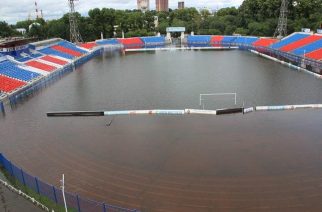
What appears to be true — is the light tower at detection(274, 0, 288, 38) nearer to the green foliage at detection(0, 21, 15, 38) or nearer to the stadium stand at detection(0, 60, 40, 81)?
the stadium stand at detection(0, 60, 40, 81)

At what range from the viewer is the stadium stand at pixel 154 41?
7338cm

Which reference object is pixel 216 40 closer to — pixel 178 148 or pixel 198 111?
pixel 198 111

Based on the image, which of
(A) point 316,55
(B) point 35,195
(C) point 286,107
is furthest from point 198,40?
(B) point 35,195

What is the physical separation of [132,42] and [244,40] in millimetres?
24859

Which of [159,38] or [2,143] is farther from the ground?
[159,38]

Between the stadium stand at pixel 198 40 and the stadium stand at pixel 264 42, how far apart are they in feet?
38.0

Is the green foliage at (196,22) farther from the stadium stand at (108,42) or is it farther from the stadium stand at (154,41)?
the stadium stand at (108,42)

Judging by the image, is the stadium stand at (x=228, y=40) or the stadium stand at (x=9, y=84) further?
the stadium stand at (x=228, y=40)

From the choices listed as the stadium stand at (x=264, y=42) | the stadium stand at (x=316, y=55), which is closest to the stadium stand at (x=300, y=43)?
the stadium stand at (x=316, y=55)

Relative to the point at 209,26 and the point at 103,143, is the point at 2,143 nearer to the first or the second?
the point at 103,143

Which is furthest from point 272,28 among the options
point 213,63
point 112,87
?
point 112,87

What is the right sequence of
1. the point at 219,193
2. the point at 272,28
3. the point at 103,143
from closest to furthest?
the point at 219,193 < the point at 103,143 < the point at 272,28

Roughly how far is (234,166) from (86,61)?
132 ft

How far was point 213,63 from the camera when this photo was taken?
4284 centimetres
